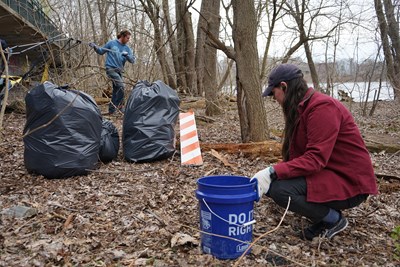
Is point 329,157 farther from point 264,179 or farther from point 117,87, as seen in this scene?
point 117,87

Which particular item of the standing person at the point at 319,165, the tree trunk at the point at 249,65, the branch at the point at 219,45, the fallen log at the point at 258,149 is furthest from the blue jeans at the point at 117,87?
the standing person at the point at 319,165

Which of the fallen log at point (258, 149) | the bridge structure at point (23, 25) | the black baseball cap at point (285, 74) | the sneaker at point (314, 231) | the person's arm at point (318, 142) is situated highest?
the bridge structure at point (23, 25)

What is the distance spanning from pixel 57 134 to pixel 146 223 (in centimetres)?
148

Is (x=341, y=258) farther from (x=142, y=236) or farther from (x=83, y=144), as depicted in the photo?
(x=83, y=144)

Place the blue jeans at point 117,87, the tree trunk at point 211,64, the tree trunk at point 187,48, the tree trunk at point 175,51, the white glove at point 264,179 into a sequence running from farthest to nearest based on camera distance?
the tree trunk at point 187,48 < the tree trunk at point 175,51 < the tree trunk at point 211,64 < the blue jeans at point 117,87 < the white glove at point 264,179

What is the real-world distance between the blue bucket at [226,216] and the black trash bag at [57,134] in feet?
6.21

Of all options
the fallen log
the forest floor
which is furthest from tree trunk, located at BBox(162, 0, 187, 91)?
the forest floor

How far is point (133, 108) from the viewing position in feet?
14.5

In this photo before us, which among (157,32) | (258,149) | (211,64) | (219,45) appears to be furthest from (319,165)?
(157,32)

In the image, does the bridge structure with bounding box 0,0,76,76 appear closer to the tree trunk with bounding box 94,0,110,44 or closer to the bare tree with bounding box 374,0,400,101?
the tree trunk with bounding box 94,0,110,44

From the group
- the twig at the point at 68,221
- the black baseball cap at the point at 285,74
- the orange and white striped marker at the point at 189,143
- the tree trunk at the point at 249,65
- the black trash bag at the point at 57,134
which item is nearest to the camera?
the black baseball cap at the point at 285,74

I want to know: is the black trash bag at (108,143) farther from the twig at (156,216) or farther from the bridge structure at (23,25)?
the bridge structure at (23,25)

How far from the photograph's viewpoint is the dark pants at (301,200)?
8.23 ft

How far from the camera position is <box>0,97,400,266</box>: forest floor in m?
2.36
